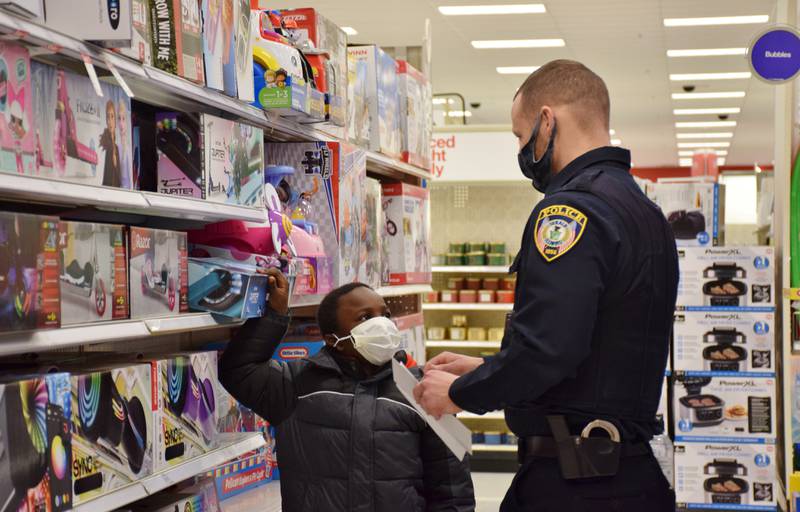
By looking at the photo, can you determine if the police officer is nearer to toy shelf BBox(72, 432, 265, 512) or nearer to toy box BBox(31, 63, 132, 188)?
toy shelf BBox(72, 432, 265, 512)

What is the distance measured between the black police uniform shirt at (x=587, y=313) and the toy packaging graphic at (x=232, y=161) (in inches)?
33.0

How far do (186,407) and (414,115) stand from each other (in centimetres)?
263

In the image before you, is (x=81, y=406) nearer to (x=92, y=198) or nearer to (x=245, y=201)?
(x=92, y=198)

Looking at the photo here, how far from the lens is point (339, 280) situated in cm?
349

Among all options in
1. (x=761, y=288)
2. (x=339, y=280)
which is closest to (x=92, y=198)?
(x=339, y=280)

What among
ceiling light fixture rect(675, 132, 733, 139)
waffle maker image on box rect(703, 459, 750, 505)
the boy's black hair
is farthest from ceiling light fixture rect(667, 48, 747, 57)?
the boy's black hair

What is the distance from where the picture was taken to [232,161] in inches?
108

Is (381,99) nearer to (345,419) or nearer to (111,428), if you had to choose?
(345,419)

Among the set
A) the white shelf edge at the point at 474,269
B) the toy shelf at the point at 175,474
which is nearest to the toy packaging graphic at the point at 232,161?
the toy shelf at the point at 175,474

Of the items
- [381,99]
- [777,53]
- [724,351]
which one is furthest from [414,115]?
[724,351]

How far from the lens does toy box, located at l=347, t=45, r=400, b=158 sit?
13.9 ft

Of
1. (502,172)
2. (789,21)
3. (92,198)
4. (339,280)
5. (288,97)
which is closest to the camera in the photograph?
(92,198)

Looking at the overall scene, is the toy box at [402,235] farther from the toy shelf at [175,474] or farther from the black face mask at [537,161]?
the black face mask at [537,161]

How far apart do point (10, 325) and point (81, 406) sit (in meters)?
0.39
